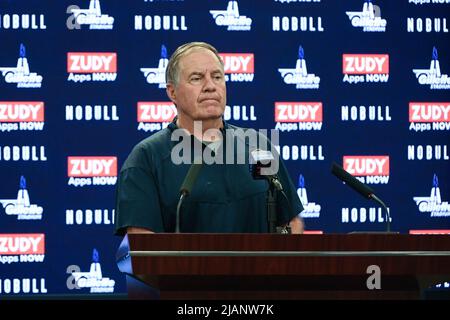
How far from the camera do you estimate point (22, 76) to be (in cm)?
667

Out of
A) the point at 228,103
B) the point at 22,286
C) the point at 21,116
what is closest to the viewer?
the point at 22,286

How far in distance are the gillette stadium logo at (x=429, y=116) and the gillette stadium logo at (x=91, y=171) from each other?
235cm

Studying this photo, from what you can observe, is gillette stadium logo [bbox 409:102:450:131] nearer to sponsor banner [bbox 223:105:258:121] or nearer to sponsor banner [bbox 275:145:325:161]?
sponsor banner [bbox 275:145:325:161]

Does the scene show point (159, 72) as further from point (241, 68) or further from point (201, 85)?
point (201, 85)

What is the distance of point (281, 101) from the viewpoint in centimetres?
686

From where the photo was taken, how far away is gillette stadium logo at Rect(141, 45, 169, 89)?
6777 mm

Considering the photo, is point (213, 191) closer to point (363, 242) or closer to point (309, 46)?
point (363, 242)

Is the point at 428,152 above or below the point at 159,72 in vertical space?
below

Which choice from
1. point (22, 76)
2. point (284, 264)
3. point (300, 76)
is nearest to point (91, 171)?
point (22, 76)

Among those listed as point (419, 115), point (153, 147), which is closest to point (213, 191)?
point (153, 147)

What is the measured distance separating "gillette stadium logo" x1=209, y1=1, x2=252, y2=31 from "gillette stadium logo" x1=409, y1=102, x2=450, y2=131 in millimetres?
1459

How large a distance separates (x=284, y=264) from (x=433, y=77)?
4.74 metres

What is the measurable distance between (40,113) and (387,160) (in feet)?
8.77

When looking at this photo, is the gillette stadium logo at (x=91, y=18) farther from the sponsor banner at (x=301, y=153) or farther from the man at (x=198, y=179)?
the man at (x=198, y=179)
